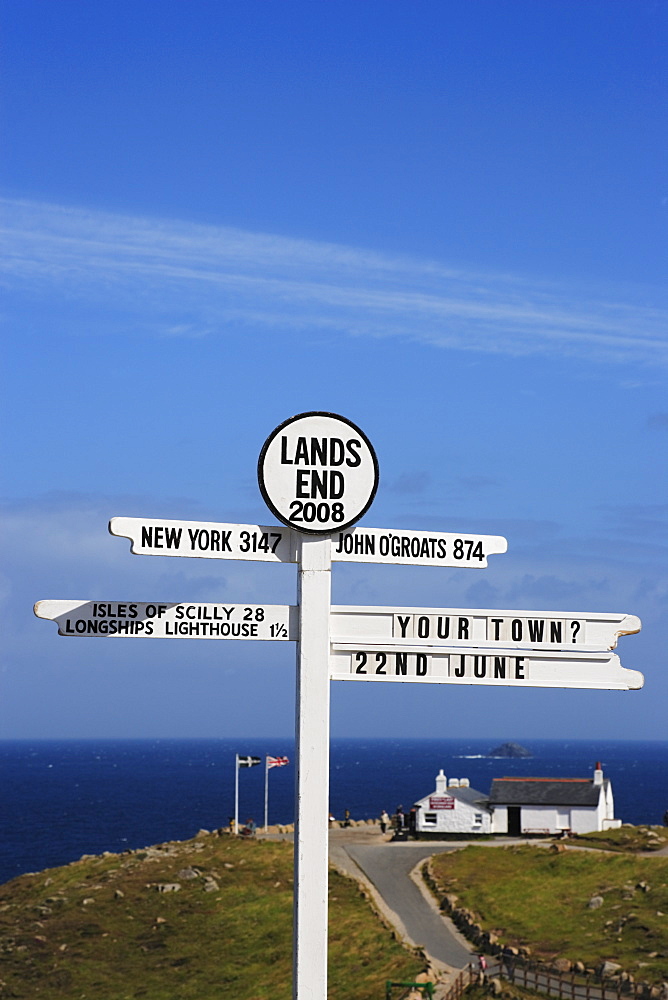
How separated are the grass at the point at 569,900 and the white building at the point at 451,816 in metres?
7.06

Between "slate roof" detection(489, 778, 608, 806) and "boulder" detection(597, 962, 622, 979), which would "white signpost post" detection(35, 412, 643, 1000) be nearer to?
"boulder" detection(597, 962, 622, 979)

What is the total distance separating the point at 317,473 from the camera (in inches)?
252

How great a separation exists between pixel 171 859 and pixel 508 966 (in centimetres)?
2201

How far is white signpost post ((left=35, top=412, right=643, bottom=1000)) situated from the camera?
20.6 feet

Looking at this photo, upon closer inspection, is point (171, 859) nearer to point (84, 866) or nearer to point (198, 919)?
point (84, 866)

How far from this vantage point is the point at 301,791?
6219 mm

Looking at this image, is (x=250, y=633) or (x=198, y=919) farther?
(x=198, y=919)

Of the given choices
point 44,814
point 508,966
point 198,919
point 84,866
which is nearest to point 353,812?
point 44,814

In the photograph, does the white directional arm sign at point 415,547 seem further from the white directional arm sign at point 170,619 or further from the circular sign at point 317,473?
the white directional arm sign at point 170,619

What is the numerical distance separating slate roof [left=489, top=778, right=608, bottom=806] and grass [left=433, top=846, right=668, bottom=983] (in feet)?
24.1

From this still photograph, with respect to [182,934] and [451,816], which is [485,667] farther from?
[451,816]

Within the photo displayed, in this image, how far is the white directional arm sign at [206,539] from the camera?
6516 mm

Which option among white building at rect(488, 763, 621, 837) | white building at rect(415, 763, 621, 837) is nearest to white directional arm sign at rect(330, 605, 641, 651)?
white building at rect(488, 763, 621, 837)

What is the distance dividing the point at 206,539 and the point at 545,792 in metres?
54.7
